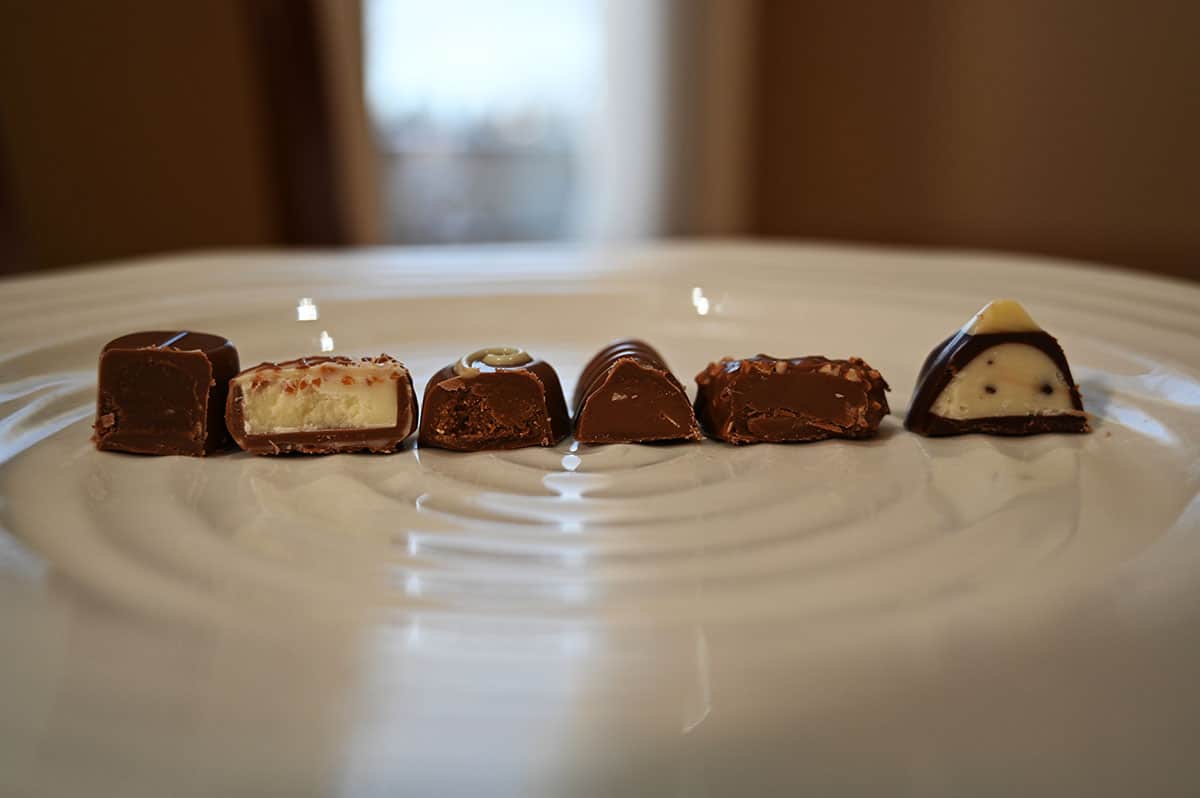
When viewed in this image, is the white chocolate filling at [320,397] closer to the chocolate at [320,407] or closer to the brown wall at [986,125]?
the chocolate at [320,407]

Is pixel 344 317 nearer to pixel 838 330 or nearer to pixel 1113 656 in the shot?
pixel 838 330

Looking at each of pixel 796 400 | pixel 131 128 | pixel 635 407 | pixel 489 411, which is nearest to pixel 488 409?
pixel 489 411

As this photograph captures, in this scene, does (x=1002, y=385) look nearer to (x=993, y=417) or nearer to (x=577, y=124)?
(x=993, y=417)

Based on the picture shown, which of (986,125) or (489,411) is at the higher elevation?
(986,125)

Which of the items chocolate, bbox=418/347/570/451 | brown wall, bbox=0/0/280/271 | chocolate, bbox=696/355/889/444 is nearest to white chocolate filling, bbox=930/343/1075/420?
chocolate, bbox=696/355/889/444

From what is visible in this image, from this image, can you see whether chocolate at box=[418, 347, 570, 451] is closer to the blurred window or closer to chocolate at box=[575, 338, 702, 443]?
chocolate at box=[575, 338, 702, 443]

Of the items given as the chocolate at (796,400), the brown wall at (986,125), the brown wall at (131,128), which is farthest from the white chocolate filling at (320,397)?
the brown wall at (131,128)
